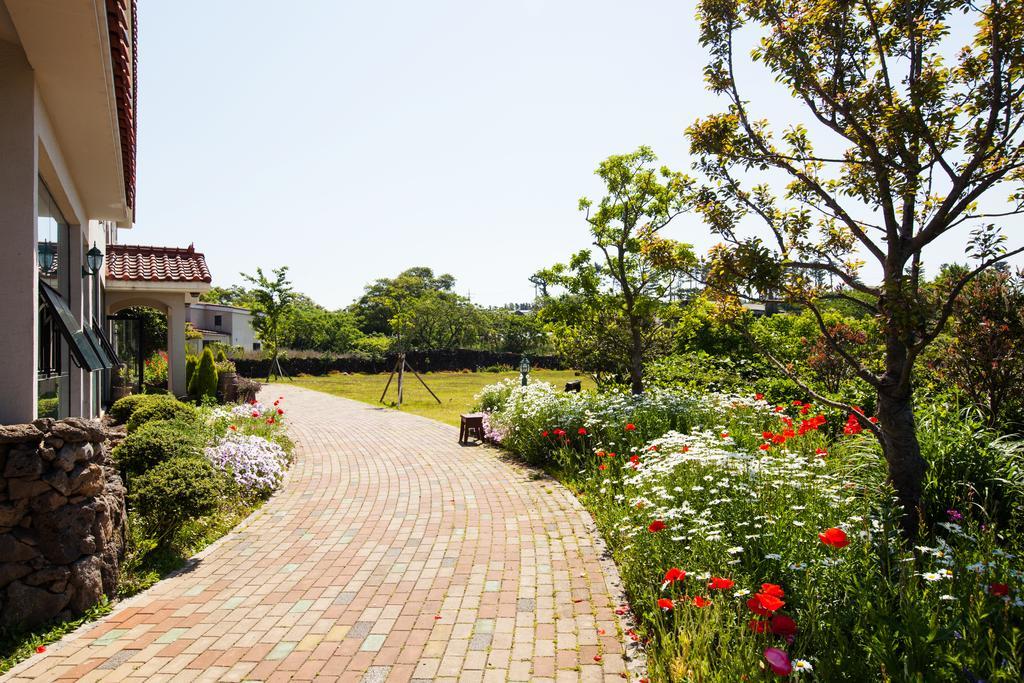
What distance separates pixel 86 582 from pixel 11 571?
1.49 feet

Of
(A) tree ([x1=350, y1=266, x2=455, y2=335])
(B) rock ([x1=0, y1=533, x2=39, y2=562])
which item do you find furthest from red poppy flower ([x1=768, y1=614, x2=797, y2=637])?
(A) tree ([x1=350, y1=266, x2=455, y2=335])

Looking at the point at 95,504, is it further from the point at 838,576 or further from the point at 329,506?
the point at 838,576

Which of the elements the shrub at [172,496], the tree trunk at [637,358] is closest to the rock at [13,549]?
the shrub at [172,496]

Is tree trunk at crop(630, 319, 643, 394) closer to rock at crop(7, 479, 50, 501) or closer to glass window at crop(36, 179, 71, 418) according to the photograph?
glass window at crop(36, 179, 71, 418)

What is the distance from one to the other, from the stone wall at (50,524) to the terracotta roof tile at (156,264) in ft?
36.8

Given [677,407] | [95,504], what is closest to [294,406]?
[677,407]

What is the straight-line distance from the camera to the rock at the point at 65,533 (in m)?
4.09

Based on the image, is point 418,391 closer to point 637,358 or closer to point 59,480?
point 637,358

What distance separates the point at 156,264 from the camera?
1515cm

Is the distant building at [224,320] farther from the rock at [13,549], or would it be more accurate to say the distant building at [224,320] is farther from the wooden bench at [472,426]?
the rock at [13,549]

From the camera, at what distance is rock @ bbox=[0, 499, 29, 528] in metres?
3.93

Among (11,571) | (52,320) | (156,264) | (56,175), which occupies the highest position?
(156,264)

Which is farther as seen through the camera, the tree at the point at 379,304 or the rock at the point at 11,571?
the tree at the point at 379,304

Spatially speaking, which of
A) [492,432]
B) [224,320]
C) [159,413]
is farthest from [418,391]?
[224,320]
